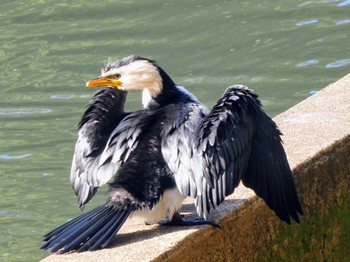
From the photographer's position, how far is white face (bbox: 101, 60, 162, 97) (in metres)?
4.28

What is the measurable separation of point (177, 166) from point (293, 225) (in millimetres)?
687

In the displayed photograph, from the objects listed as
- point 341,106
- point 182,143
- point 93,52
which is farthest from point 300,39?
point 182,143

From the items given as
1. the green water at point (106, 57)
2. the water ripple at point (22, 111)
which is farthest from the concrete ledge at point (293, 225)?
the water ripple at point (22, 111)

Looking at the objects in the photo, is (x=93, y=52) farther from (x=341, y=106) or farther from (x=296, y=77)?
(x=341, y=106)

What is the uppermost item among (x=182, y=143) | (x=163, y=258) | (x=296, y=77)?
(x=182, y=143)

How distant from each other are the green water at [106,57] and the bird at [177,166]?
210cm

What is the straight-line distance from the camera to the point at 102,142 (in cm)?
426

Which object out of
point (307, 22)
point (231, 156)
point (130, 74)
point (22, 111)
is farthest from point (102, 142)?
point (307, 22)

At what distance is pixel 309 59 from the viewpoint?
8172 mm

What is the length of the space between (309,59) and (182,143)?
14.3 feet

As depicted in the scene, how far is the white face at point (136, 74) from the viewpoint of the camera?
428cm

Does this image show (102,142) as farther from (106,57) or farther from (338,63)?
(106,57)

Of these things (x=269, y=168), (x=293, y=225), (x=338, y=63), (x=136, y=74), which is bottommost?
(x=338, y=63)

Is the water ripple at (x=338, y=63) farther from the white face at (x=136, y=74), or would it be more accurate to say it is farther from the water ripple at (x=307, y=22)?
the white face at (x=136, y=74)
